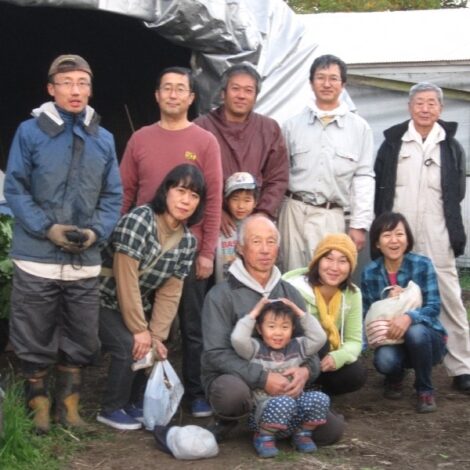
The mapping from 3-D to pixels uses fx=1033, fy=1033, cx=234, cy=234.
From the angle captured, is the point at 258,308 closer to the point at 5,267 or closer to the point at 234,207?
the point at 234,207

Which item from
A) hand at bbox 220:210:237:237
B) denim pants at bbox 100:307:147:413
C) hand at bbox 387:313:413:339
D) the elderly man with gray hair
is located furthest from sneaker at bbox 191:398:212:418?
the elderly man with gray hair

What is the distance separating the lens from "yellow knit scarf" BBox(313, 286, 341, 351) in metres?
5.51

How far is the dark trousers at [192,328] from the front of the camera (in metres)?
5.66

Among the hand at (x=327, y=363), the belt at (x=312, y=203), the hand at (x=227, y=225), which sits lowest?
the hand at (x=327, y=363)

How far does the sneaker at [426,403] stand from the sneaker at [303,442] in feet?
3.42

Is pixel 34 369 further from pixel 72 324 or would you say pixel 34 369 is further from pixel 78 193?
pixel 78 193

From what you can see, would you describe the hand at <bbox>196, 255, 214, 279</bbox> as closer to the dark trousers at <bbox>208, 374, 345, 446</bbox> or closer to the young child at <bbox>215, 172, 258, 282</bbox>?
the young child at <bbox>215, 172, 258, 282</bbox>

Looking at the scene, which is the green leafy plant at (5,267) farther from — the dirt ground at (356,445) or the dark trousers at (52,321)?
the dark trousers at (52,321)

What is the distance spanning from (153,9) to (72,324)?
233 cm

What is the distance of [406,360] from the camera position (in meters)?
5.89

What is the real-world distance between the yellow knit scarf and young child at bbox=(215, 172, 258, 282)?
0.60m

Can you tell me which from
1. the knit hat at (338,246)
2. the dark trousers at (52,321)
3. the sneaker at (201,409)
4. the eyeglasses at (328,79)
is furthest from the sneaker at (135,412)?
the eyeglasses at (328,79)

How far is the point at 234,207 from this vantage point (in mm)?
5879

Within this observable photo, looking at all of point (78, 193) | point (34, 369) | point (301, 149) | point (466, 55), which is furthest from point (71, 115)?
point (466, 55)
